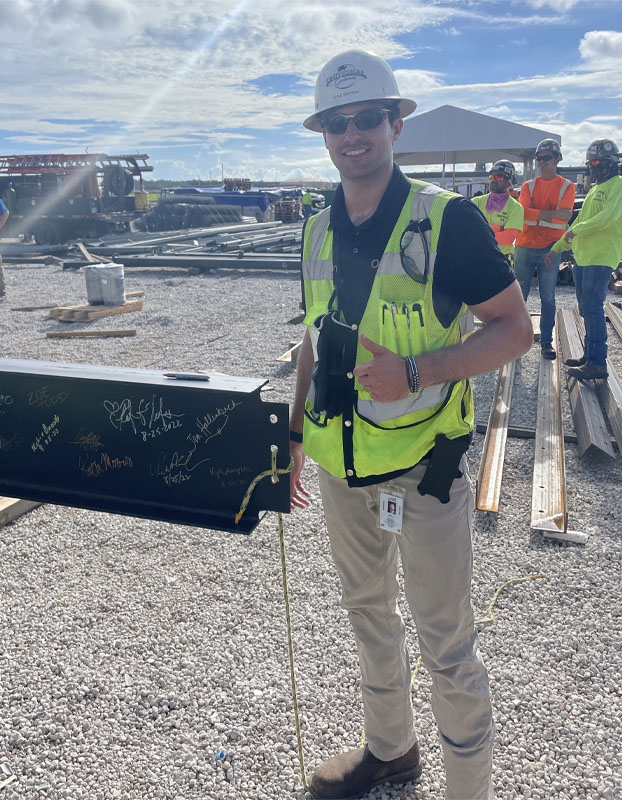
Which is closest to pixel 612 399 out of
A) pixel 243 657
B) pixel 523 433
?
pixel 523 433

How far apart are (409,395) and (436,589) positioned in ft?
2.09

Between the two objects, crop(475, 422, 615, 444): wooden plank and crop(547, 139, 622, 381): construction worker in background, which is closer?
crop(475, 422, 615, 444): wooden plank

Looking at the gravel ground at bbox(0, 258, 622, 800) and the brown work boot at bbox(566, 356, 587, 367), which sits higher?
the brown work boot at bbox(566, 356, 587, 367)

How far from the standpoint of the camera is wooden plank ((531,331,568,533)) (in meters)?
4.20

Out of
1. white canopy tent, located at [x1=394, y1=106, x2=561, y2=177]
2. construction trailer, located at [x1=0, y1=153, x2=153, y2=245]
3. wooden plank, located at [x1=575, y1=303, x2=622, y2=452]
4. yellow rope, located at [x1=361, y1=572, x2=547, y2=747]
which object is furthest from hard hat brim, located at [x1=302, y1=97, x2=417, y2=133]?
construction trailer, located at [x1=0, y1=153, x2=153, y2=245]

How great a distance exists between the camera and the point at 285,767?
259 cm

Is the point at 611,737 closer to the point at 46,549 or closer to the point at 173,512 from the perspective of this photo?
the point at 173,512

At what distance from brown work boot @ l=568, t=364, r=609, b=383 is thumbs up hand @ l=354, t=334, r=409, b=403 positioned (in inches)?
219

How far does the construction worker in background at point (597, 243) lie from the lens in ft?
20.5

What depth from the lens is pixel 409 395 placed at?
1.96m

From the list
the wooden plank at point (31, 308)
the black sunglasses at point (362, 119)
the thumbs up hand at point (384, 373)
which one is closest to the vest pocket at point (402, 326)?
the thumbs up hand at point (384, 373)

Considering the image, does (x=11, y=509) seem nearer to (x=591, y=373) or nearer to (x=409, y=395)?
(x=409, y=395)

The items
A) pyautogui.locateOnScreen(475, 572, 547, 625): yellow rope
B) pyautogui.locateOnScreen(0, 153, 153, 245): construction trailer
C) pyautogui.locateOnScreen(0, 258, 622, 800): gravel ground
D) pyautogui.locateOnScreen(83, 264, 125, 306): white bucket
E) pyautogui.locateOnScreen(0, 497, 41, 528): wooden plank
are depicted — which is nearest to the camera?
pyautogui.locateOnScreen(0, 258, 622, 800): gravel ground

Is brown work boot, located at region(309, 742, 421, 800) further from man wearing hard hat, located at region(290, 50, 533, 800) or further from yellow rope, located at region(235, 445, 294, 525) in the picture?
yellow rope, located at region(235, 445, 294, 525)
